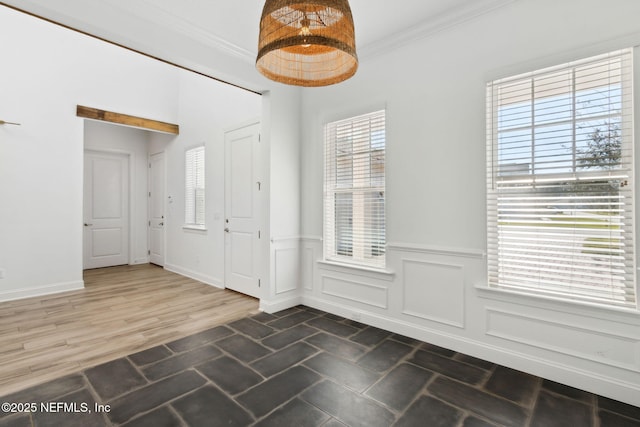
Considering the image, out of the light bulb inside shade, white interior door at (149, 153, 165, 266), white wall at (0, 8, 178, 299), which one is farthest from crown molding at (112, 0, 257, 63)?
white interior door at (149, 153, 165, 266)

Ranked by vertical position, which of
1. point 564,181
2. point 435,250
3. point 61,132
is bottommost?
point 435,250

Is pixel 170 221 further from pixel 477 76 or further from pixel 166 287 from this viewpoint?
pixel 477 76

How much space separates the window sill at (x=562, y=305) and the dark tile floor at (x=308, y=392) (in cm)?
54

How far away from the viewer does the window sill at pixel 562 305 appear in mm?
2020

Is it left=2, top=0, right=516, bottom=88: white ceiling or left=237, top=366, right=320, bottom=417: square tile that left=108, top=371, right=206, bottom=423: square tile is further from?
left=2, top=0, right=516, bottom=88: white ceiling

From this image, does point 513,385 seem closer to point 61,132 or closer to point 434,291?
point 434,291

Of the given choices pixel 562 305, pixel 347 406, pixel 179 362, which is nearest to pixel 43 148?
pixel 179 362

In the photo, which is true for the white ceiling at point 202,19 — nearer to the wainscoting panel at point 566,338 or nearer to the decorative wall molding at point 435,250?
the decorative wall molding at point 435,250

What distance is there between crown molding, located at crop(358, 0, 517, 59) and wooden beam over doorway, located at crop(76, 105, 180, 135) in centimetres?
415

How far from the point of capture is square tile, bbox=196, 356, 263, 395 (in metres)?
2.22

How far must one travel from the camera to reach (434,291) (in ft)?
9.41

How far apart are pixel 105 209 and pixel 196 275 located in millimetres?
2788

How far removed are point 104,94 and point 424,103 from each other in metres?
5.12

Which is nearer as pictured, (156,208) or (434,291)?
(434,291)
